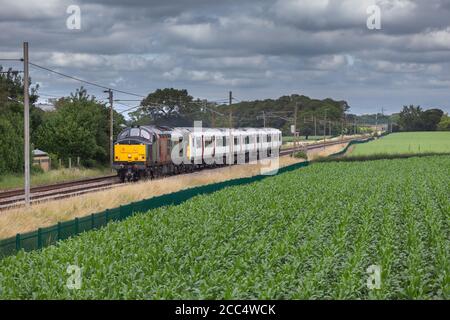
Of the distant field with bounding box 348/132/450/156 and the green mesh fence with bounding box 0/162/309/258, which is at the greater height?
the distant field with bounding box 348/132/450/156

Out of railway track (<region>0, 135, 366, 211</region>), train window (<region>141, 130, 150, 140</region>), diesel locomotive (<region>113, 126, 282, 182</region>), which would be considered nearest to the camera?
railway track (<region>0, 135, 366, 211</region>)

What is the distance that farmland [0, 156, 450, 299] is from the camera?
16.5 meters

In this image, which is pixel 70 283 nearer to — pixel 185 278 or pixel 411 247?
pixel 185 278

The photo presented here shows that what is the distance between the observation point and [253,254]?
68.5 ft

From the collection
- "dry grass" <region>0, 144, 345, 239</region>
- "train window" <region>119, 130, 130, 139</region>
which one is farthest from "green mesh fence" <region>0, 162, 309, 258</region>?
"train window" <region>119, 130, 130, 139</region>

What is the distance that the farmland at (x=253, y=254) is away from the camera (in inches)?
650

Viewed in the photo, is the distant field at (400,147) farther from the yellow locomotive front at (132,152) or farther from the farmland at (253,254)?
the farmland at (253,254)

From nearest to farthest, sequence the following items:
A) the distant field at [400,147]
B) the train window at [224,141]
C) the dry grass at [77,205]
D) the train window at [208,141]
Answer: the dry grass at [77,205], the train window at [208,141], the train window at [224,141], the distant field at [400,147]

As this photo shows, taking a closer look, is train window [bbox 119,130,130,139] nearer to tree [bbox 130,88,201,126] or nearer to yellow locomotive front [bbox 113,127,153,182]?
yellow locomotive front [bbox 113,127,153,182]

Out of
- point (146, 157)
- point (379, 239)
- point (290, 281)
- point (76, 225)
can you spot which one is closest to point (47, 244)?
point (76, 225)

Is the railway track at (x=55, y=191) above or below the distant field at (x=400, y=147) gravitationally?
below

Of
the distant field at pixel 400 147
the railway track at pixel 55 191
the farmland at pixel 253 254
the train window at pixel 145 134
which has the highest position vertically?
the train window at pixel 145 134

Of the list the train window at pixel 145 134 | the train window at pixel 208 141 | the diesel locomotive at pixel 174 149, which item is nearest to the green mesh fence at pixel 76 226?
the diesel locomotive at pixel 174 149
